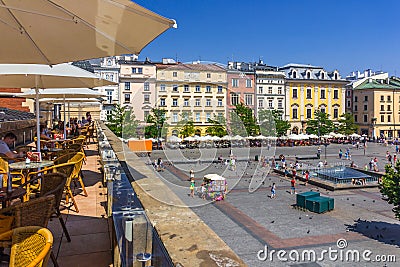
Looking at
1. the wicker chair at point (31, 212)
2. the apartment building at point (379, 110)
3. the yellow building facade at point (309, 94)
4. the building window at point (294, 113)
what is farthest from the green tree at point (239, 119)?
the apartment building at point (379, 110)

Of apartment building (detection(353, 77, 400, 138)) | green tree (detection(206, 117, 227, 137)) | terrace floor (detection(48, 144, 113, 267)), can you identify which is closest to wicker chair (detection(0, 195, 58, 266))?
terrace floor (detection(48, 144, 113, 267))

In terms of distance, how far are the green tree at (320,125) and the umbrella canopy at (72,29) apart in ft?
188

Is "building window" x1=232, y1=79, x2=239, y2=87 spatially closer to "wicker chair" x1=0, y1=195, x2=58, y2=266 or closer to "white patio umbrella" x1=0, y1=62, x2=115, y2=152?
"white patio umbrella" x1=0, y1=62, x2=115, y2=152

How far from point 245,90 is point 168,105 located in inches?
58.2

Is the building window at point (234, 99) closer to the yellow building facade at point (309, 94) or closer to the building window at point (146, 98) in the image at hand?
the building window at point (146, 98)

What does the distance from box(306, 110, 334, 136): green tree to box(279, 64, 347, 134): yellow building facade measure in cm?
354

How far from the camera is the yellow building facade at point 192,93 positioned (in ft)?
17.4

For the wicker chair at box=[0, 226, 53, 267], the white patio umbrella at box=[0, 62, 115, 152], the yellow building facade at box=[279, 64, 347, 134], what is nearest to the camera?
the wicker chair at box=[0, 226, 53, 267]

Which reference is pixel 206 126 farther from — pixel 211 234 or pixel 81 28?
pixel 211 234

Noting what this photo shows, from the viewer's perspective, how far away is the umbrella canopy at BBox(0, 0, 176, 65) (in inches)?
86.8

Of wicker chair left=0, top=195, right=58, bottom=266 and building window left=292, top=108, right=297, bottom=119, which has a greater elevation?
building window left=292, top=108, right=297, bottom=119

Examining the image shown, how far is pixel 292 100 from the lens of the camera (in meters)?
61.1

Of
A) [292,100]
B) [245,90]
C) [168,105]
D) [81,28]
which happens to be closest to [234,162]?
[245,90]

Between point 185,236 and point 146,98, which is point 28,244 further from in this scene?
point 146,98
